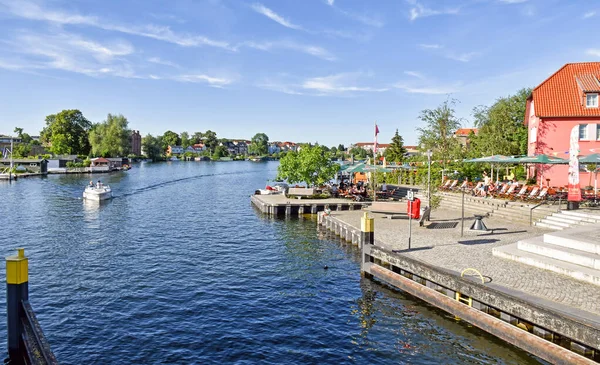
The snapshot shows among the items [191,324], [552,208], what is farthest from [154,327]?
[552,208]

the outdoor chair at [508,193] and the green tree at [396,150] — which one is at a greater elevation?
the green tree at [396,150]

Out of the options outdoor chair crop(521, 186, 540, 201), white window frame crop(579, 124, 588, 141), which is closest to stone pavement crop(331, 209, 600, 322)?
outdoor chair crop(521, 186, 540, 201)

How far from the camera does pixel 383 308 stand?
615 inches

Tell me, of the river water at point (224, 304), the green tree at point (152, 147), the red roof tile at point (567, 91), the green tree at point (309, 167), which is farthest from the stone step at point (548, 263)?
the green tree at point (152, 147)

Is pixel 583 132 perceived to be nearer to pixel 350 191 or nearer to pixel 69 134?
pixel 350 191

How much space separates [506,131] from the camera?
5556 cm

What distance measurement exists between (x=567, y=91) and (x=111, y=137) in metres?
125

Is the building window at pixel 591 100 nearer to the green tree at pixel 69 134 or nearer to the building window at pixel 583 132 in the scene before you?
the building window at pixel 583 132

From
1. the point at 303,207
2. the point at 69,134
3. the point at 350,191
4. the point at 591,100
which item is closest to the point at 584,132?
the point at 591,100

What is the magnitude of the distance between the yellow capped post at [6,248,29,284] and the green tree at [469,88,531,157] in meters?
51.7

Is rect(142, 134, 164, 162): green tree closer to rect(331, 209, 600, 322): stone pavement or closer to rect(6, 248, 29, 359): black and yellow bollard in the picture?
rect(331, 209, 600, 322): stone pavement

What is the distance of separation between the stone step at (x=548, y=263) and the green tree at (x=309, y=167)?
92.6ft

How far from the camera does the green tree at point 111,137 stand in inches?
5098

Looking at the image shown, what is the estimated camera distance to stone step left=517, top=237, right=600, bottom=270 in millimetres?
14889
